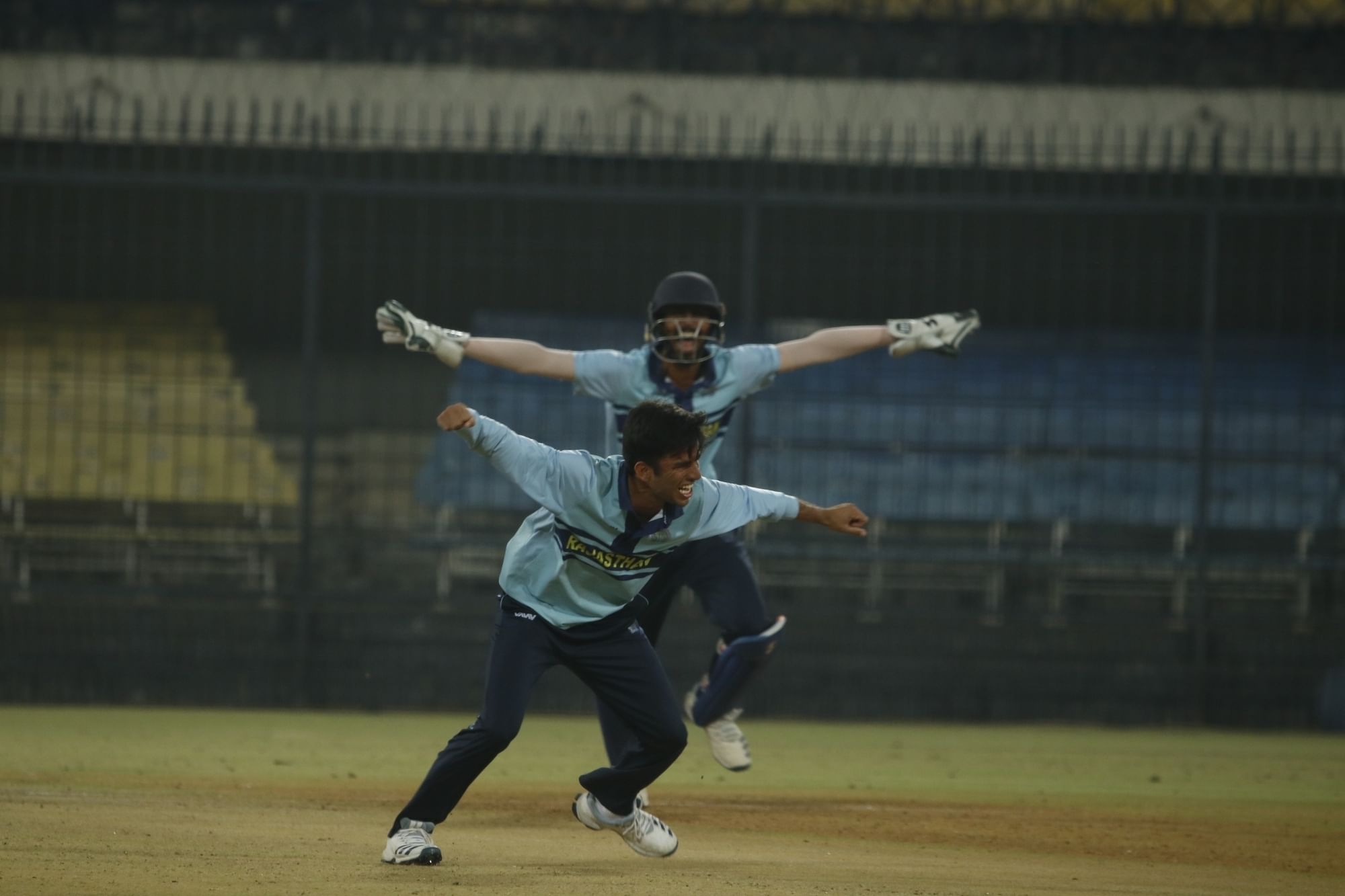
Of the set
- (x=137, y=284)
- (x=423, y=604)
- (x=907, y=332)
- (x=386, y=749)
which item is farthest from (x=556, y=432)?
(x=907, y=332)

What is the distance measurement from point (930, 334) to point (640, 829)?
2775 millimetres

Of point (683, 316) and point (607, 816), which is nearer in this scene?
point (607, 816)

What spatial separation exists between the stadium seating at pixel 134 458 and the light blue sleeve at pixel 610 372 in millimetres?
6701

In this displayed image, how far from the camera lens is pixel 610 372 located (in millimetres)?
7539

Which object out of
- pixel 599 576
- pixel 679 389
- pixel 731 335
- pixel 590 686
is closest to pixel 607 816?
pixel 590 686

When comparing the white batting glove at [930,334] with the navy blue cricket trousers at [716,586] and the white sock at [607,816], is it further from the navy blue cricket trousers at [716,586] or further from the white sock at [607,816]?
the white sock at [607,816]

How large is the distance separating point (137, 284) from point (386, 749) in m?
9.15

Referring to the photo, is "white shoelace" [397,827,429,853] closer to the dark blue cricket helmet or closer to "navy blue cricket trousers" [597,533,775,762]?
"navy blue cricket trousers" [597,533,775,762]

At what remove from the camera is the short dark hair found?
551 centimetres

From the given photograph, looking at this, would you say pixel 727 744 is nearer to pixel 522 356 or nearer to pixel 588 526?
pixel 522 356

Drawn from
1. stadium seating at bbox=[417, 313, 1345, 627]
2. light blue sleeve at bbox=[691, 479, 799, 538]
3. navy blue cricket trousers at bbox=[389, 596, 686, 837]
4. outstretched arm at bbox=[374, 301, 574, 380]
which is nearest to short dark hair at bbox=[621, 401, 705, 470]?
light blue sleeve at bbox=[691, 479, 799, 538]

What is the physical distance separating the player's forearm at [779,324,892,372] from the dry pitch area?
1974mm

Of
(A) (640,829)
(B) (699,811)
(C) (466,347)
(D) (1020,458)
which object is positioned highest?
(C) (466,347)

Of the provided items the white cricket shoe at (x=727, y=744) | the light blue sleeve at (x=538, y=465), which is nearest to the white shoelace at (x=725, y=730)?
the white cricket shoe at (x=727, y=744)
